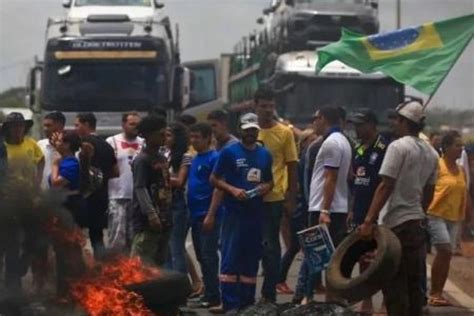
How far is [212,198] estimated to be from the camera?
12.1 meters

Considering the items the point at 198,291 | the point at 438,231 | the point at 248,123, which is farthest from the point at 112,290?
the point at 438,231

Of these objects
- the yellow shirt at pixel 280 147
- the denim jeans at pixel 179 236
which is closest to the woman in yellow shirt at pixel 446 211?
the yellow shirt at pixel 280 147

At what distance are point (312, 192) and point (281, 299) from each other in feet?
6.28

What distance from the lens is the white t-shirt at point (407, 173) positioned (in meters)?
10.0

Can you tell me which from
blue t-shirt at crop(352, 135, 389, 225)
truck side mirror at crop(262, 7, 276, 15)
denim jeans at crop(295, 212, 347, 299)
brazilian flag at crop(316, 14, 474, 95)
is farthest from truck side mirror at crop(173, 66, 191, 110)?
blue t-shirt at crop(352, 135, 389, 225)

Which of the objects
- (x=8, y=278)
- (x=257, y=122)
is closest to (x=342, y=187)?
(x=257, y=122)

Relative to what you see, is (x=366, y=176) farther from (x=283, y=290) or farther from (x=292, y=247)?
(x=283, y=290)

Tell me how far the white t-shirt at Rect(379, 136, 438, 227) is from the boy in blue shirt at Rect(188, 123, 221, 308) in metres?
2.74

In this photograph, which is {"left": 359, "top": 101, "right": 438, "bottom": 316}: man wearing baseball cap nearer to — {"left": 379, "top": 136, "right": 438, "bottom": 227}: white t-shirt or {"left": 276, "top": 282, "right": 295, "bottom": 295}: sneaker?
{"left": 379, "top": 136, "right": 438, "bottom": 227}: white t-shirt

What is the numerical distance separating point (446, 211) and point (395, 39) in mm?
2284

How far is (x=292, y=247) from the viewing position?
13.7 metres

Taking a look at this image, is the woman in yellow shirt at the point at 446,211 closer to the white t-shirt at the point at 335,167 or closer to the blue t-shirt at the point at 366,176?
the white t-shirt at the point at 335,167

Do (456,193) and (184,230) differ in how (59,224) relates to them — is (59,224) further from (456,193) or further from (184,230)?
(456,193)

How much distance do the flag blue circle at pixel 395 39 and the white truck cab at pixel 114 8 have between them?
14.2m
